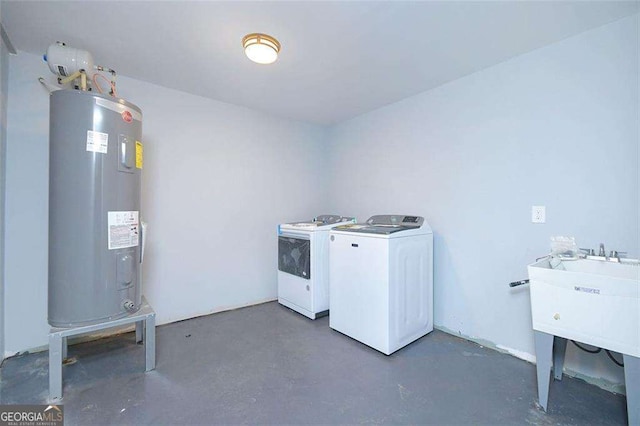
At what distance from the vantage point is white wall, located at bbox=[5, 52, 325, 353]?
200cm

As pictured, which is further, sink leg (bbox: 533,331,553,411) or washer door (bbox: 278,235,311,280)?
washer door (bbox: 278,235,311,280)

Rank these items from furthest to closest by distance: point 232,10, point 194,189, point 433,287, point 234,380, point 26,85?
1. point 194,189
2. point 433,287
3. point 26,85
4. point 234,380
5. point 232,10

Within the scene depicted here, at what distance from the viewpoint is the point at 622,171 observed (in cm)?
163

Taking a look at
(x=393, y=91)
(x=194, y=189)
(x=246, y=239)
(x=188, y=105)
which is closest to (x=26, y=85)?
(x=188, y=105)

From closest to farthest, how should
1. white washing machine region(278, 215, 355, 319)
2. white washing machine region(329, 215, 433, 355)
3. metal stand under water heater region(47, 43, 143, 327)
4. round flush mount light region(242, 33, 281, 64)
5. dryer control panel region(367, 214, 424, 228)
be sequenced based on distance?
metal stand under water heater region(47, 43, 143, 327)
round flush mount light region(242, 33, 281, 64)
white washing machine region(329, 215, 433, 355)
dryer control panel region(367, 214, 424, 228)
white washing machine region(278, 215, 355, 319)

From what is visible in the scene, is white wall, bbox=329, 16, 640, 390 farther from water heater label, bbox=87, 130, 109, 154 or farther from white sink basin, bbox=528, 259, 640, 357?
water heater label, bbox=87, 130, 109, 154

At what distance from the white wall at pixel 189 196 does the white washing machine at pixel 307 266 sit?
0.39 meters

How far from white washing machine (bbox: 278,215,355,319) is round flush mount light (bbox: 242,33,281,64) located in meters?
1.56

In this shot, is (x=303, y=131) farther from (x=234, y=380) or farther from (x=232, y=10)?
(x=234, y=380)

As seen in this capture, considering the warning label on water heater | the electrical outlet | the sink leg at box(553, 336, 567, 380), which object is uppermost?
the electrical outlet

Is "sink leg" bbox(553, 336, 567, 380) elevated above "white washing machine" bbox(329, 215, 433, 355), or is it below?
below

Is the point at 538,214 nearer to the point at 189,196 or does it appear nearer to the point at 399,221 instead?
the point at 399,221

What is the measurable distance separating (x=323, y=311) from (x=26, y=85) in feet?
10.3

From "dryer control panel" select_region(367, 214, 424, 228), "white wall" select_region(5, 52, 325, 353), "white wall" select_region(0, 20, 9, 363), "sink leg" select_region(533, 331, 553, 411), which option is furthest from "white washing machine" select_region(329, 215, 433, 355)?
"white wall" select_region(0, 20, 9, 363)
